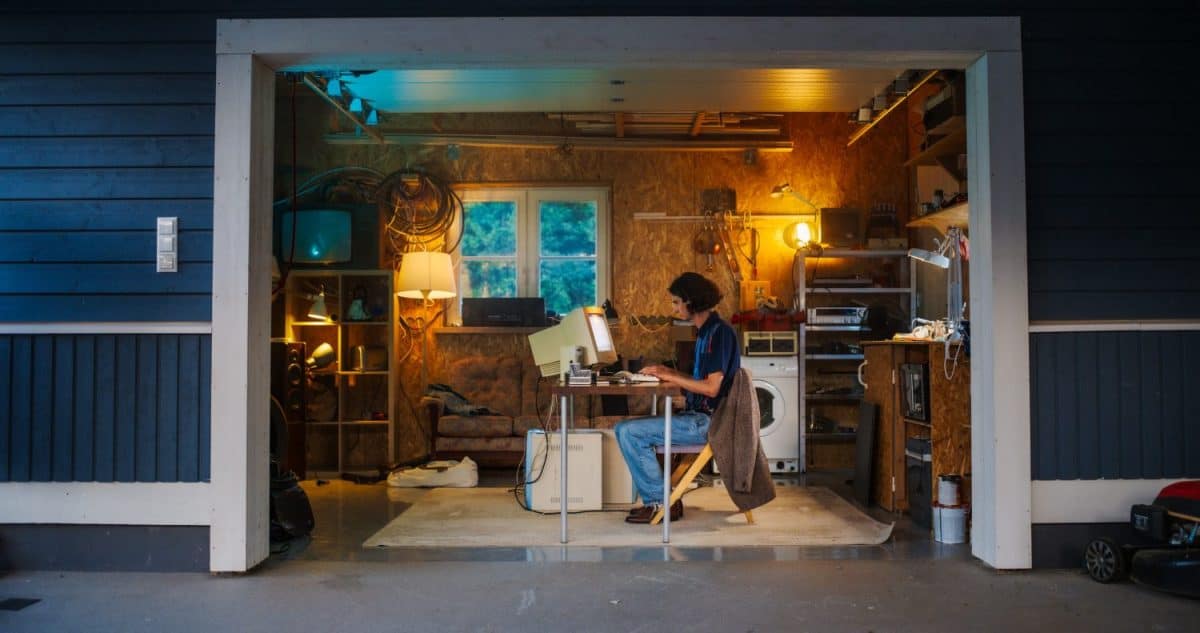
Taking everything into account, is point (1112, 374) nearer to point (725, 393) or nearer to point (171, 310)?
point (725, 393)

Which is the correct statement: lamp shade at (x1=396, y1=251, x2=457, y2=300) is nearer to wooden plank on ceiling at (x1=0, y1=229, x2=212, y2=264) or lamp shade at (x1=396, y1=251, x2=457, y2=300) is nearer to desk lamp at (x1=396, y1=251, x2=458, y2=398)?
desk lamp at (x1=396, y1=251, x2=458, y2=398)

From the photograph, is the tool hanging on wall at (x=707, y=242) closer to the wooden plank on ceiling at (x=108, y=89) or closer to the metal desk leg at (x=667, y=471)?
the metal desk leg at (x=667, y=471)

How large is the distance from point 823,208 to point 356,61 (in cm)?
499

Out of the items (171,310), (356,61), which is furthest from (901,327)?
(171,310)

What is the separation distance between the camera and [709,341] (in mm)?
4746

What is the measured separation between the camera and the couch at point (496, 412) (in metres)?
7.06

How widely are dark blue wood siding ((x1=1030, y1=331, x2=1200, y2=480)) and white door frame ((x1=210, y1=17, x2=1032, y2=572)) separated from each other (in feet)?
0.47

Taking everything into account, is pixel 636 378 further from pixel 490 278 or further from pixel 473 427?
pixel 490 278

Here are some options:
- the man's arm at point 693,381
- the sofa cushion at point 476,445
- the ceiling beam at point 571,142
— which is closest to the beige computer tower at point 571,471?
the man's arm at point 693,381

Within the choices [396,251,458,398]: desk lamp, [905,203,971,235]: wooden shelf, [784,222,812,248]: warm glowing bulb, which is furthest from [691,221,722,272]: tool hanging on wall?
[396,251,458,398]: desk lamp

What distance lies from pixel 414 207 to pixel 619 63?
170 inches

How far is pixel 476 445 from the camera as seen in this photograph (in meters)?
7.06

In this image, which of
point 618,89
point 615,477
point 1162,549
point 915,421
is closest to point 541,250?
point 618,89

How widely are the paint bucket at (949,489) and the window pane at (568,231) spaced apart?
4.26m
